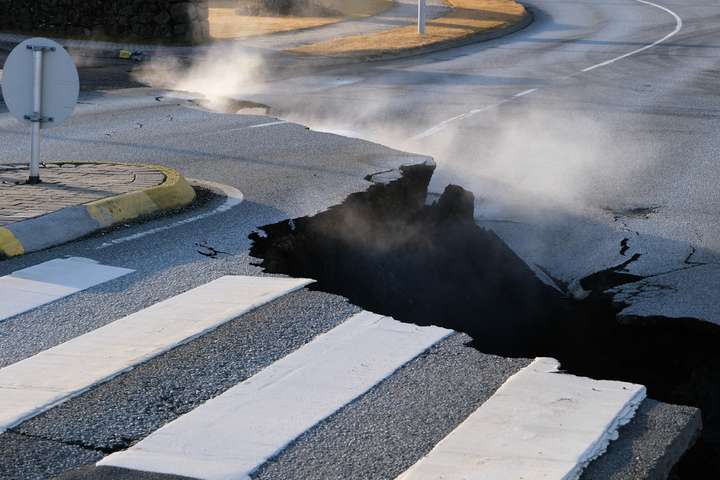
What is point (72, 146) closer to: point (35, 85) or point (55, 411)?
point (35, 85)

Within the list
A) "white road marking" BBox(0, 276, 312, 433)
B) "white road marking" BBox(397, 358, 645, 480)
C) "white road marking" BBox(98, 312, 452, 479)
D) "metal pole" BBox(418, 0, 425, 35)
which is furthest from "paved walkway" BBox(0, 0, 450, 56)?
"white road marking" BBox(397, 358, 645, 480)

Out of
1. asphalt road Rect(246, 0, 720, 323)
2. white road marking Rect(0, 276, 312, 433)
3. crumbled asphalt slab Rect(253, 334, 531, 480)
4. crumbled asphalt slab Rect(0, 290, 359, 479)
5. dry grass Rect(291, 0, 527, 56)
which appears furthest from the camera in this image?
dry grass Rect(291, 0, 527, 56)

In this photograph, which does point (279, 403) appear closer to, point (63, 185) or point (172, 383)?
point (172, 383)

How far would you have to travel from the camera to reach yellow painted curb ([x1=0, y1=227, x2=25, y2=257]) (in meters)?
7.20

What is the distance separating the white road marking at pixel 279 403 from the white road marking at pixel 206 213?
2.28 meters

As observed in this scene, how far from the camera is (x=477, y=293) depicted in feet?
25.7

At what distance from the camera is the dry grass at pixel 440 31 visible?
2334 centimetres

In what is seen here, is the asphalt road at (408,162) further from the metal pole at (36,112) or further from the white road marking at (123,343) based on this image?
the metal pole at (36,112)

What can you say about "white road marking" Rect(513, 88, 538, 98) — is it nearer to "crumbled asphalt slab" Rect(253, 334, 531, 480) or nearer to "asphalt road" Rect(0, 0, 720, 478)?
"asphalt road" Rect(0, 0, 720, 478)

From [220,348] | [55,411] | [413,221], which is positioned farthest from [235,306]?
[413,221]

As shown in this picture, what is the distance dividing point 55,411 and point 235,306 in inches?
61.9

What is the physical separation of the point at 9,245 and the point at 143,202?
1.42m

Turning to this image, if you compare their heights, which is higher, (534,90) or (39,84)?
(39,84)

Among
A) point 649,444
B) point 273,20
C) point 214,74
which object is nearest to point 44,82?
point 649,444
